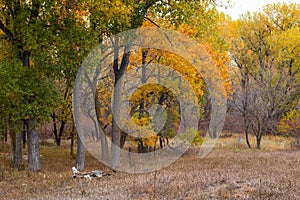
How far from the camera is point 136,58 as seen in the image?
2264cm

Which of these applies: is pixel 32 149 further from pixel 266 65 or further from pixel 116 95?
pixel 266 65

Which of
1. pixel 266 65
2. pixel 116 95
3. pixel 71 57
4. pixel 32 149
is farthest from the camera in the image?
pixel 266 65

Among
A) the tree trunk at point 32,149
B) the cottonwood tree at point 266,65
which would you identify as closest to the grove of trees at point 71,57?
the tree trunk at point 32,149

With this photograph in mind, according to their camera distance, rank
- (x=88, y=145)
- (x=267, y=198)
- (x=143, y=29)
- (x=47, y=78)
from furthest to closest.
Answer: (x=88, y=145) < (x=143, y=29) < (x=47, y=78) < (x=267, y=198)

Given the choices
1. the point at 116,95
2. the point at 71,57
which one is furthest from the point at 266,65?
the point at 71,57

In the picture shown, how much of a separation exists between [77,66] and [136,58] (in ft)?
25.1

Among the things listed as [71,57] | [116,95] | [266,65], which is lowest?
[116,95]

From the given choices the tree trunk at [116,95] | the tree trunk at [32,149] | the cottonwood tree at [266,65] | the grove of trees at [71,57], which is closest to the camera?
the grove of trees at [71,57]

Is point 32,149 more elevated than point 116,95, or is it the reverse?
point 116,95

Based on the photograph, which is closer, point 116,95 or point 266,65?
point 116,95

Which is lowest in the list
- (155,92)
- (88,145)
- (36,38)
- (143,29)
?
(88,145)

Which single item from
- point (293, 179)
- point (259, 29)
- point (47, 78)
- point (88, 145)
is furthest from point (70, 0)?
point (259, 29)

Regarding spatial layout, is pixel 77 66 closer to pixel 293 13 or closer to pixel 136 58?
pixel 136 58

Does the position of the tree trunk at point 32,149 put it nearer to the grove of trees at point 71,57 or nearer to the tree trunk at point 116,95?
the grove of trees at point 71,57
